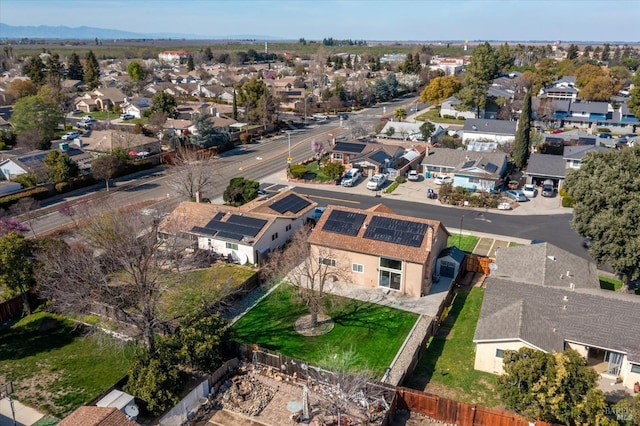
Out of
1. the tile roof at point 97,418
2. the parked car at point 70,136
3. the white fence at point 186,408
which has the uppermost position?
the parked car at point 70,136

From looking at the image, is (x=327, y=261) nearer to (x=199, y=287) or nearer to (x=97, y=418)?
(x=199, y=287)

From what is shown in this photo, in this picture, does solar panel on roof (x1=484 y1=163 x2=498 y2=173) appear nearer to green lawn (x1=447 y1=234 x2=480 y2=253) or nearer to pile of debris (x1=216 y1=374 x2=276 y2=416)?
green lawn (x1=447 y1=234 x2=480 y2=253)

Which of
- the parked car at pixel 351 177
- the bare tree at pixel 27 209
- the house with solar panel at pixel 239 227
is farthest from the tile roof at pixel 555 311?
the bare tree at pixel 27 209

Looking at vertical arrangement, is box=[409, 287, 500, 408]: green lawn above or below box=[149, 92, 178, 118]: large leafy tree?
below

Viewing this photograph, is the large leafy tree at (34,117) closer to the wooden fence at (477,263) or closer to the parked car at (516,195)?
the wooden fence at (477,263)

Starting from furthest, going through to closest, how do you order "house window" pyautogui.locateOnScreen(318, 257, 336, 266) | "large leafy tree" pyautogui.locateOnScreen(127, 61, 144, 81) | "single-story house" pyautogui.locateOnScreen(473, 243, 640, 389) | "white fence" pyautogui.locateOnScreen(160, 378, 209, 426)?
"large leafy tree" pyautogui.locateOnScreen(127, 61, 144, 81)
"house window" pyautogui.locateOnScreen(318, 257, 336, 266)
"single-story house" pyautogui.locateOnScreen(473, 243, 640, 389)
"white fence" pyautogui.locateOnScreen(160, 378, 209, 426)

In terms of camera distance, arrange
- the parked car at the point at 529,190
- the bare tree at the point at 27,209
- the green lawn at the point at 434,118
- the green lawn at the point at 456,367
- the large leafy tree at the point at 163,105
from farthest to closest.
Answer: the green lawn at the point at 434,118 → the large leafy tree at the point at 163,105 → the parked car at the point at 529,190 → the bare tree at the point at 27,209 → the green lawn at the point at 456,367

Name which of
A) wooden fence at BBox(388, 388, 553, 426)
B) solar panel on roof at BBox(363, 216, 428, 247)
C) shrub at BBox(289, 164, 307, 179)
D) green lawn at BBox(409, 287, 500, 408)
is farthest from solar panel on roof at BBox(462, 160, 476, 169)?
wooden fence at BBox(388, 388, 553, 426)
